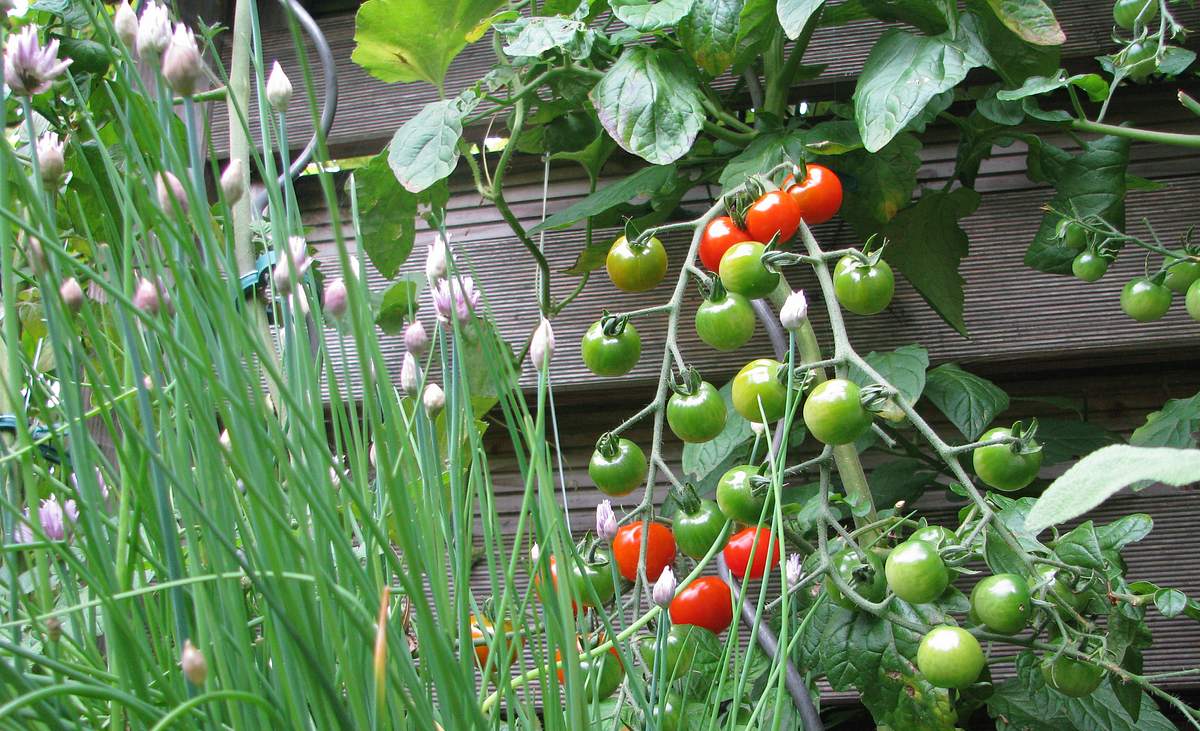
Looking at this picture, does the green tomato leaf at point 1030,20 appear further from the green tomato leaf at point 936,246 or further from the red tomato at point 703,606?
the red tomato at point 703,606

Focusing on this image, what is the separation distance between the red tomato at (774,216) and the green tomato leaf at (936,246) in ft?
0.94

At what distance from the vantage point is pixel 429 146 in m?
0.90

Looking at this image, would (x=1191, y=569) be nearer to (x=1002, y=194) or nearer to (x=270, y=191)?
(x=1002, y=194)

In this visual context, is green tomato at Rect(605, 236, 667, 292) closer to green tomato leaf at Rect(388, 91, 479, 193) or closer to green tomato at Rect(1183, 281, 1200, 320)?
green tomato leaf at Rect(388, 91, 479, 193)

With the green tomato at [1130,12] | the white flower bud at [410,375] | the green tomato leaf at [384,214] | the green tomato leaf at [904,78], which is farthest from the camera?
the green tomato leaf at [384,214]

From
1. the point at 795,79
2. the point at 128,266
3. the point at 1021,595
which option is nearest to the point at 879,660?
the point at 1021,595

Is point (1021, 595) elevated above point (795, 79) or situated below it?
below

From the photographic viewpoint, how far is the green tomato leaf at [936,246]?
97cm

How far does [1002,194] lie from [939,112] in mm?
163

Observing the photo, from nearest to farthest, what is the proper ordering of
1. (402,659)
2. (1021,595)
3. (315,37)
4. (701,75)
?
1. (402,659)
2. (1021,595)
3. (315,37)
4. (701,75)

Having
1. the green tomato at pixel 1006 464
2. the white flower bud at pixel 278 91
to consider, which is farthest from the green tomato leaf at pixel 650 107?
the white flower bud at pixel 278 91

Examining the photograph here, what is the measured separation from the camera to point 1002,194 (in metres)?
1.05

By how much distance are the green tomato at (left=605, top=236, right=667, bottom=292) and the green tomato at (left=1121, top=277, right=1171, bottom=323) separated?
443mm

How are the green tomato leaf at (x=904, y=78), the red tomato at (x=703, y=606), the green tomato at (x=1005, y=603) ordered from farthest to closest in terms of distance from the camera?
1. the green tomato leaf at (x=904, y=78)
2. the red tomato at (x=703, y=606)
3. the green tomato at (x=1005, y=603)
